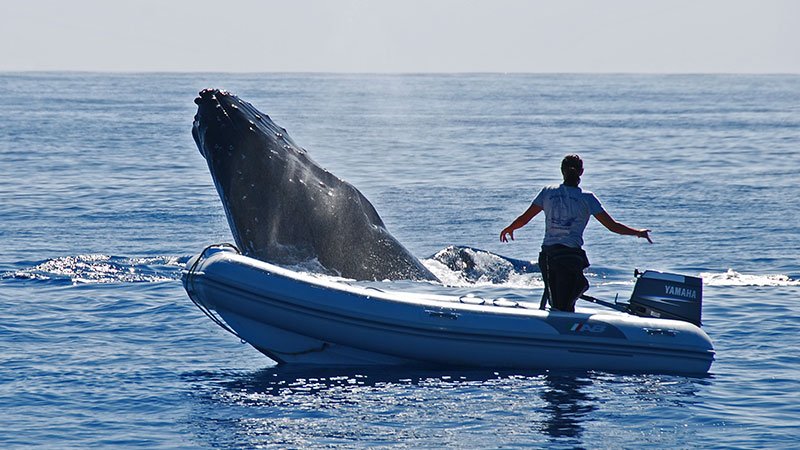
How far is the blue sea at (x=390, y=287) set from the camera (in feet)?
33.1

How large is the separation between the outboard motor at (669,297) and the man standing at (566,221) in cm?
78

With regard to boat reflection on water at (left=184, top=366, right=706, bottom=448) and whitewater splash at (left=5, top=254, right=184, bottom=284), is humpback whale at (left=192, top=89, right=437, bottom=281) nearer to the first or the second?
boat reflection on water at (left=184, top=366, right=706, bottom=448)

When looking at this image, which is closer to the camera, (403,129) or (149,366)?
(149,366)

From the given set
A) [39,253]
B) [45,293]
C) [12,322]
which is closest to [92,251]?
[39,253]

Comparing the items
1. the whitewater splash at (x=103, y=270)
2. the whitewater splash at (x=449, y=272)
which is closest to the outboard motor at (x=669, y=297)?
the whitewater splash at (x=449, y=272)

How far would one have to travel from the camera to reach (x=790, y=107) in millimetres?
86188

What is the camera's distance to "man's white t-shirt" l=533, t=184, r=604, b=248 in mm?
11555

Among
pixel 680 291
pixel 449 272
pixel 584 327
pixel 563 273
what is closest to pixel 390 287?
pixel 449 272

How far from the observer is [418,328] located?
11586 millimetres

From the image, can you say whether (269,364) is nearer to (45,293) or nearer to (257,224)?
(257,224)

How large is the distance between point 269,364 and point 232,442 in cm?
261

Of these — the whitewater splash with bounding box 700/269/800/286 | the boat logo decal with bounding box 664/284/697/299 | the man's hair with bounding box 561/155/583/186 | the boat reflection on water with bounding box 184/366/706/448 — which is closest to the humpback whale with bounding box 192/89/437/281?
the boat reflection on water with bounding box 184/366/706/448

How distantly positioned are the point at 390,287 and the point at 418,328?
299 centimetres

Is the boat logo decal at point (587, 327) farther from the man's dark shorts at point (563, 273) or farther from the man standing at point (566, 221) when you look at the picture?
the man standing at point (566, 221)
